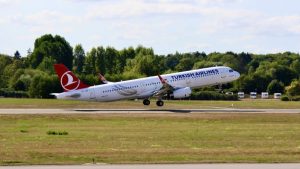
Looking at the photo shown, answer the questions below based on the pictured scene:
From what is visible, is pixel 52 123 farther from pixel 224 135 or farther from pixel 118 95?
pixel 118 95

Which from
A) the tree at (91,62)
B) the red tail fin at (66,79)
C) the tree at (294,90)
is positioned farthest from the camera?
the tree at (91,62)

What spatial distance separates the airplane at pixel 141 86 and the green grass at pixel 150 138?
13.3m

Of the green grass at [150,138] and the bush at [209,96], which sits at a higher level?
the bush at [209,96]

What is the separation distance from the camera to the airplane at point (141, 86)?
7481 cm

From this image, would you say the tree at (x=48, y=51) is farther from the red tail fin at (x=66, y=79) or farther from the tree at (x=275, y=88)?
the red tail fin at (x=66, y=79)

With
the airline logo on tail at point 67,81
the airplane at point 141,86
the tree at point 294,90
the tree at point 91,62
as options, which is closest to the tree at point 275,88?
the tree at point 294,90

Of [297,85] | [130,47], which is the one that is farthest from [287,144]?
[130,47]

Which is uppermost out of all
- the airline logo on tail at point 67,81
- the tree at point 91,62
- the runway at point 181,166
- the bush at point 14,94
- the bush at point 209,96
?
the tree at point 91,62

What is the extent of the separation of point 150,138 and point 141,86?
37698mm

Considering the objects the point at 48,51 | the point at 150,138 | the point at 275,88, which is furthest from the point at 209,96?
the point at 48,51

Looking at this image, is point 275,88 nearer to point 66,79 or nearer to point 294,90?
point 294,90

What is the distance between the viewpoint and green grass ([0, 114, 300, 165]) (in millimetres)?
30016

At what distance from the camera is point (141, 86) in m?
77.8

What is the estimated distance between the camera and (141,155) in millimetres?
30891
